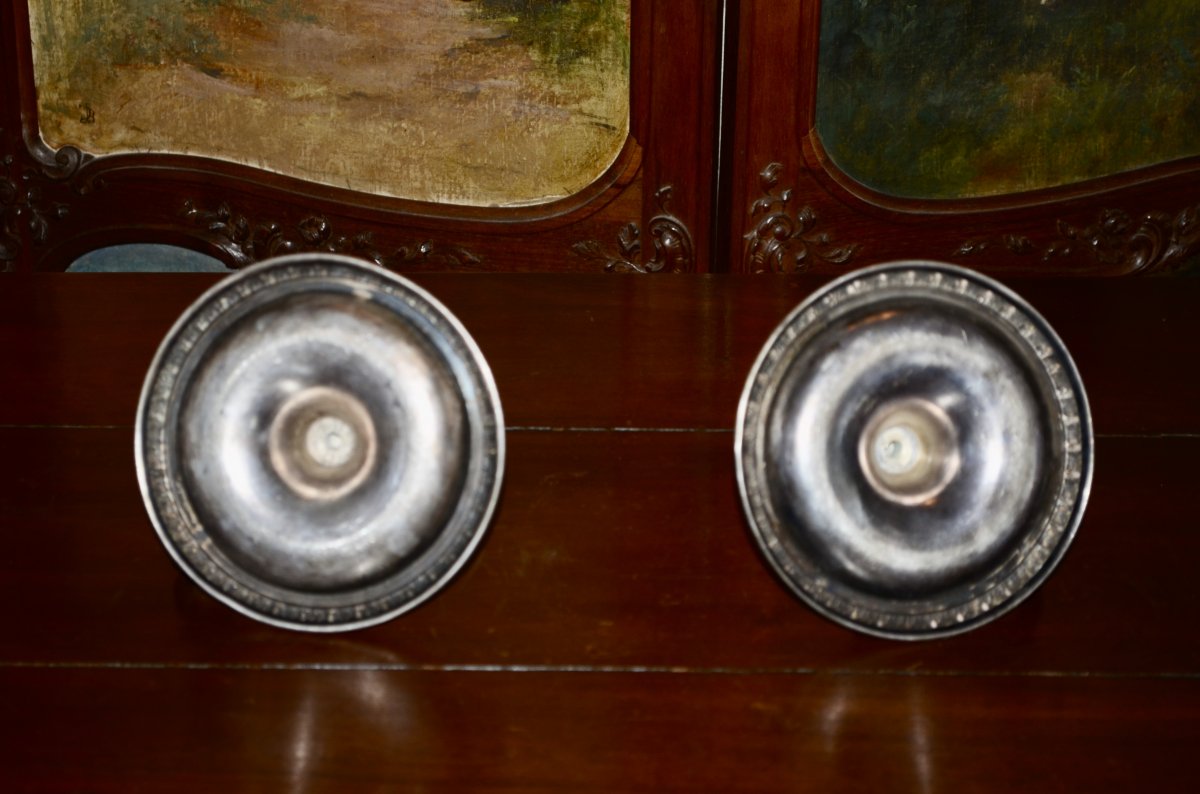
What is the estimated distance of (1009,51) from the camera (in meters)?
1.97

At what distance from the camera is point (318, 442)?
23.0 inches

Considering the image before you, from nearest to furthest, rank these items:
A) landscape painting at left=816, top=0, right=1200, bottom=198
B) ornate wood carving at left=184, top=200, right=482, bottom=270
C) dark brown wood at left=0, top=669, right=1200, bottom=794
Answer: dark brown wood at left=0, top=669, right=1200, bottom=794 < landscape painting at left=816, top=0, right=1200, bottom=198 < ornate wood carving at left=184, top=200, right=482, bottom=270

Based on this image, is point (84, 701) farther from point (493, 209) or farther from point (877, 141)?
point (877, 141)

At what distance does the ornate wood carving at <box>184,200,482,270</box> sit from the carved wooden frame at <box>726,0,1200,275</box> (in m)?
0.57

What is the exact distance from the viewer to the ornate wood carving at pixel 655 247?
2.06m

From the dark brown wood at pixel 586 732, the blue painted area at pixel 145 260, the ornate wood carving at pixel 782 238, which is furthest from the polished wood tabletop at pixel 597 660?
the blue painted area at pixel 145 260

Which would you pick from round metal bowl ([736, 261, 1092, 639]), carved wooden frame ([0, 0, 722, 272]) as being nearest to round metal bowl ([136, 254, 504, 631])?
round metal bowl ([736, 261, 1092, 639])

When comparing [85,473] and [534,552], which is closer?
[534,552]

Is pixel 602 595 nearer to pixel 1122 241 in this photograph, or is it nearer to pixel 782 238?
pixel 782 238

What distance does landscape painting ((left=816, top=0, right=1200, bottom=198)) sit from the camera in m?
1.95

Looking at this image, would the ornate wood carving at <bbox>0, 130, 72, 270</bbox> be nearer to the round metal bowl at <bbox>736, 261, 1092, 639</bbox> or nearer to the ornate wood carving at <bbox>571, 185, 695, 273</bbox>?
the ornate wood carving at <bbox>571, 185, 695, 273</bbox>

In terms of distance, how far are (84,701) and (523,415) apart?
0.43m

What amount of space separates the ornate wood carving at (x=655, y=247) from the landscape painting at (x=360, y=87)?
0.41ft

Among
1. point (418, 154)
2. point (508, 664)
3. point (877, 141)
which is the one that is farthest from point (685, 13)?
point (508, 664)
